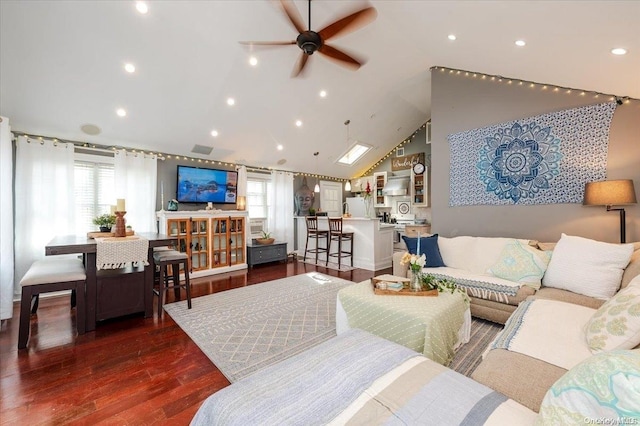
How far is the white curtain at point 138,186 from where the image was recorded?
435cm

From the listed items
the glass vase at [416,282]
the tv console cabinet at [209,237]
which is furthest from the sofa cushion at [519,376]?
the tv console cabinet at [209,237]

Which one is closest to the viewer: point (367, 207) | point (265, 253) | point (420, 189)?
point (265, 253)

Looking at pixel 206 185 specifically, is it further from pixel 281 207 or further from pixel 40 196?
pixel 40 196

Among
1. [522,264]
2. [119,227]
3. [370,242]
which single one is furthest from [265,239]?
[522,264]

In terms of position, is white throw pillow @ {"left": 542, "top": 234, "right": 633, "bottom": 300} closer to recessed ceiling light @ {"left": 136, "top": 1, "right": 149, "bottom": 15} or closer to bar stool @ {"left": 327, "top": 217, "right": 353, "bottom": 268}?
bar stool @ {"left": 327, "top": 217, "right": 353, "bottom": 268}

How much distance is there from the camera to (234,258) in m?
5.45

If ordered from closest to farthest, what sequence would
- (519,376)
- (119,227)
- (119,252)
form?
1. (519,376)
2. (119,252)
3. (119,227)

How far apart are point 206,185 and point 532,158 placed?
17.6 ft

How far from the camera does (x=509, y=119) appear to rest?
12.0 ft

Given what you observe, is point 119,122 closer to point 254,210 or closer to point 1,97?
point 1,97

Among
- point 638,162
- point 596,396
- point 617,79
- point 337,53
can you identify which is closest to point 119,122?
point 337,53

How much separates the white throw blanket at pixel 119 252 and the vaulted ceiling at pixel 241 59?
213 cm

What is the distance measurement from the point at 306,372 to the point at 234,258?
15.2ft

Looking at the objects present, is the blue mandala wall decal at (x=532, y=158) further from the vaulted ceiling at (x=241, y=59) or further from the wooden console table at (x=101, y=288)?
the wooden console table at (x=101, y=288)
